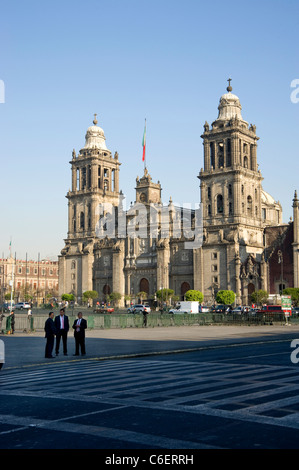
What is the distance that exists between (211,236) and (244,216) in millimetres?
5881

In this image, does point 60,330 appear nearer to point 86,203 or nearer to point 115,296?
point 115,296

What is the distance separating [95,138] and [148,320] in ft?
230

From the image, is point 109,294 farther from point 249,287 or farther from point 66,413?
point 66,413

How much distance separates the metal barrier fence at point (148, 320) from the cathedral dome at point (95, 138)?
65.1 meters

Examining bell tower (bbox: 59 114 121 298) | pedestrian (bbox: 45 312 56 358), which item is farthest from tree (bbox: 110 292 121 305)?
pedestrian (bbox: 45 312 56 358)

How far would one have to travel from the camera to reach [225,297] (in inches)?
3091

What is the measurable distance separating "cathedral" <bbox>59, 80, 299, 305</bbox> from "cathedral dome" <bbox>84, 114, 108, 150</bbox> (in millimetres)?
197

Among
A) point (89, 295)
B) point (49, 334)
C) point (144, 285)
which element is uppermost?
point (144, 285)

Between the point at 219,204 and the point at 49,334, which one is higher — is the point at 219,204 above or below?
above

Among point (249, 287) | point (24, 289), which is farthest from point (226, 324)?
point (24, 289)

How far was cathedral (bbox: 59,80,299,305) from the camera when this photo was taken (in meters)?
84.9

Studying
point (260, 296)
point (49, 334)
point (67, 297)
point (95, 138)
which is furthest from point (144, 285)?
point (49, 334)

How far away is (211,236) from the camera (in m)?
88.2

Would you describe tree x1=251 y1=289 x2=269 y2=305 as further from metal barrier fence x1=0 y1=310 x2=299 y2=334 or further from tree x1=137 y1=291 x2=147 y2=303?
metal barrier fence x1=0 y1=310 x2=299 y2=334
